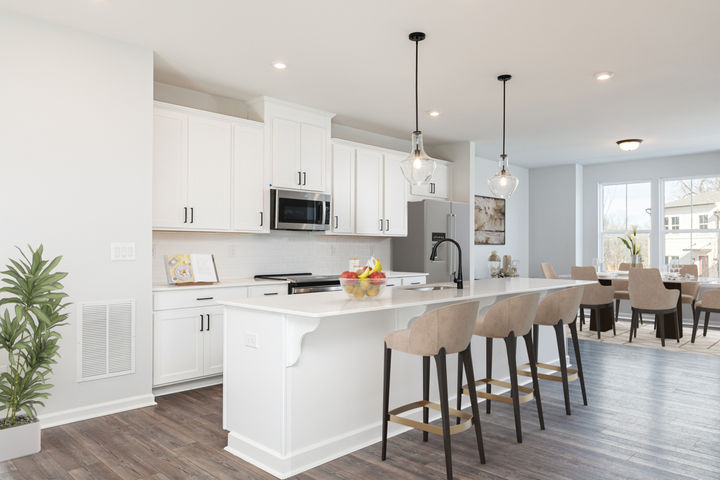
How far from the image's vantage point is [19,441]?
9.34 feet

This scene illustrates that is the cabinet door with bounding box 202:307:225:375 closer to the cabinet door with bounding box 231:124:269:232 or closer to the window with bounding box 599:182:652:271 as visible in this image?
the cabinet door with bounding box 231:124:269:232

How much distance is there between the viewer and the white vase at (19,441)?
9.20 ft

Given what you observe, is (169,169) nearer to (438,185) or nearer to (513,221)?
(438,185)

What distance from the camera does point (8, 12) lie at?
326 cm

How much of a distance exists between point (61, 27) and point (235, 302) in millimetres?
2332

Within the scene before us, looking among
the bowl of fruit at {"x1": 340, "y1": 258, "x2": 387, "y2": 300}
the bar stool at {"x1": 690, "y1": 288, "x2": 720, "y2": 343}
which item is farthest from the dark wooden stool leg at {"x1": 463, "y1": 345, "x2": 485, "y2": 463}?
the bar stool at {"x1": 690, "y1": 288, "x2": 720, "y2": 343}

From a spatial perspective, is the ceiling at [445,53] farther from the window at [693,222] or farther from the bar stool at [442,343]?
the window at [693,222]

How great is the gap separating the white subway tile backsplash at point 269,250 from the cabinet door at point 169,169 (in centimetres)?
37

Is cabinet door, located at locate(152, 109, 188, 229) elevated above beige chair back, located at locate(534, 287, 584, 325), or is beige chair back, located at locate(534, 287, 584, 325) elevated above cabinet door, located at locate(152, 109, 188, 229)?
cabinet door, located at locate(152, 109, 188, 229)

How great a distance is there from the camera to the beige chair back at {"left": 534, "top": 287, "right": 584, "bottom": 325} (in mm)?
3592

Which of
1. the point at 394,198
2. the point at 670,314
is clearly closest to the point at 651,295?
the point at 670,314

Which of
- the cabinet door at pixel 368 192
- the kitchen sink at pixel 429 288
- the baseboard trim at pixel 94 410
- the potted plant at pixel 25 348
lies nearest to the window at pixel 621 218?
the cabinet door at pixel 368 192

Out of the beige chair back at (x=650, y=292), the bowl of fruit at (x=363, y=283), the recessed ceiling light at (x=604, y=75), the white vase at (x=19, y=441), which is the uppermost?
the recessed ceiling light at (x=604, y=75)

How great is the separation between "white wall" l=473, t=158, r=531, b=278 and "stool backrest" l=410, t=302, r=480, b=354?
5877 millimetres
